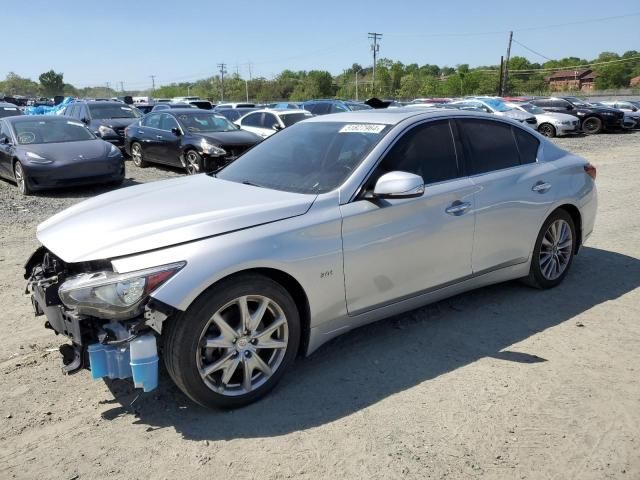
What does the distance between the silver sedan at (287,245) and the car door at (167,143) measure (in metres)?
8.26

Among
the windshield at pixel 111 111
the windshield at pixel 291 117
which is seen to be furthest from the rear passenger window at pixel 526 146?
the windshield at pixel 111 111

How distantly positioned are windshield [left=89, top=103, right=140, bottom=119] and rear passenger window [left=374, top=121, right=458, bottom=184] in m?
13.0

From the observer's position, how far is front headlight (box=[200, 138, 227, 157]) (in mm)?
11375

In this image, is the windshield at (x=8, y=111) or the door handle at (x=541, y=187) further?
the windshield at (x=8, y=111)

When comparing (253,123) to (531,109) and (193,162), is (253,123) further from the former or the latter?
(531,109)

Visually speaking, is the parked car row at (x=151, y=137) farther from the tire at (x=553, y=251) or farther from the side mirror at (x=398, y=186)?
the tire at (x=553, y=251)

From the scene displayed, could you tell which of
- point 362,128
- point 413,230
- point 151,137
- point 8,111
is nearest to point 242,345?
point 413,230

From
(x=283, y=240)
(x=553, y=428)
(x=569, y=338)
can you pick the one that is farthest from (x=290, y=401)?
(x=569, y=338)

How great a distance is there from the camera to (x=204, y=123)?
1258 centimetres

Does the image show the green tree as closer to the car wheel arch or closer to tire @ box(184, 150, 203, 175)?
tire @ box(184, 150, 203, 175)

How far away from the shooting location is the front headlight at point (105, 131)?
13.8 m

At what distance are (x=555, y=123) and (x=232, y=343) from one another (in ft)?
76.2

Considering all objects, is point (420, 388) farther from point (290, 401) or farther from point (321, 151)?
point (321, 151)

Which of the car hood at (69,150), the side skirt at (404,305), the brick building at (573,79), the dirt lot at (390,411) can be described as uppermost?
the brick building at (573,79)
